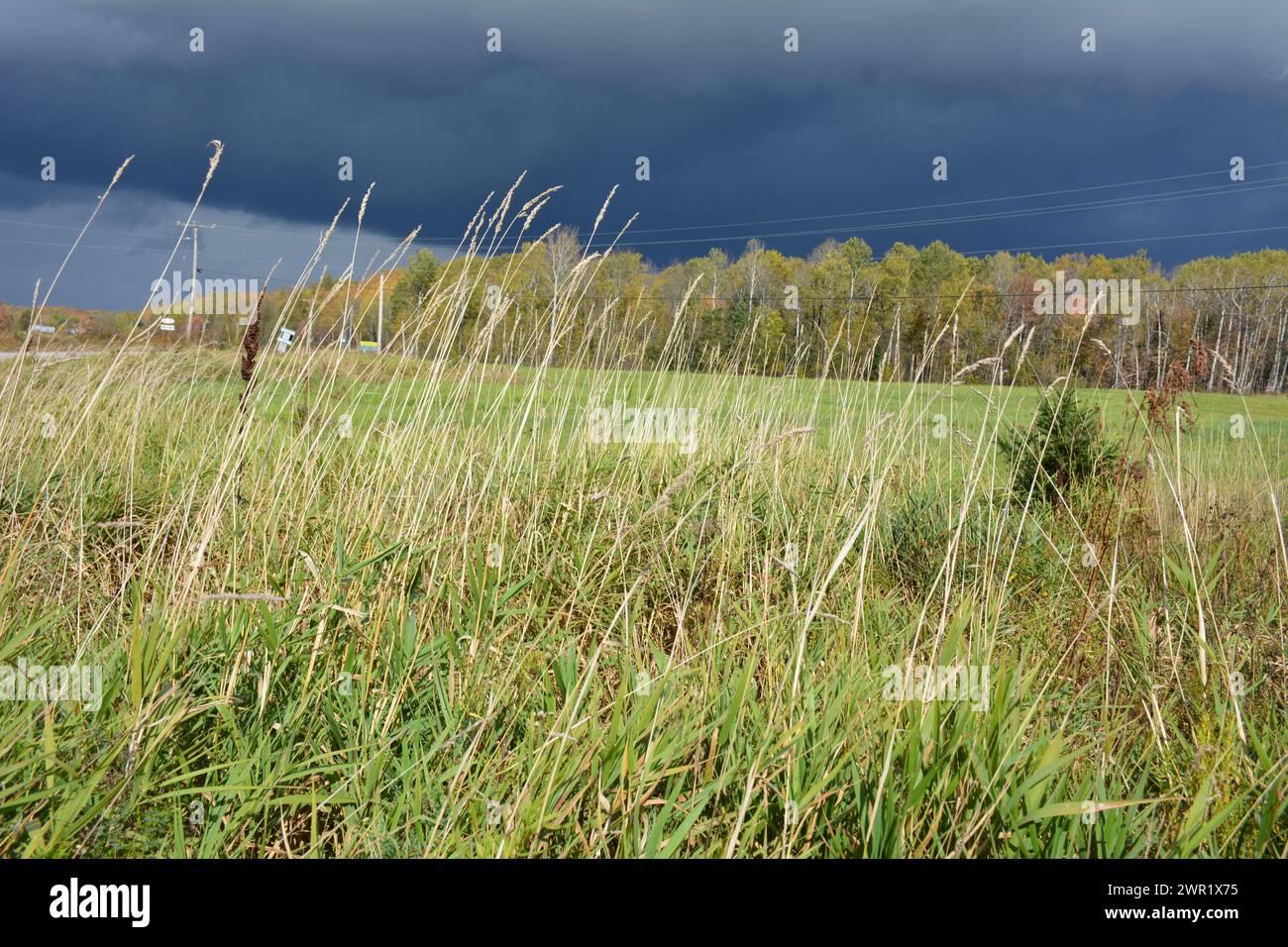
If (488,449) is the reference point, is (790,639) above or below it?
below

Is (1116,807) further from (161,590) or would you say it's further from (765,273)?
(765,273)

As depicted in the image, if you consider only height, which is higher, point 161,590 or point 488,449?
point 488,449

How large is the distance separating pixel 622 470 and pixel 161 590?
1873 mm

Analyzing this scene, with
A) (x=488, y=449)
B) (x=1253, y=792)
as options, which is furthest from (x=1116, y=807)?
(x=488, y=449)

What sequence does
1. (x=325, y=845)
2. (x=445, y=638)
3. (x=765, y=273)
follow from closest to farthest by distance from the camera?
(x=325, y=845), (x=445, y=638), (x=765, y=273)

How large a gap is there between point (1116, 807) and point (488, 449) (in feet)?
8.69

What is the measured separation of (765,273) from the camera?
58125 mm

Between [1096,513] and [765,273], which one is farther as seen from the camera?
[765,273]

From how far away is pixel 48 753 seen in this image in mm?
1295

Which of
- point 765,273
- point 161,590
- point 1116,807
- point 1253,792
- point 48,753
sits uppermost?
point 765,273
